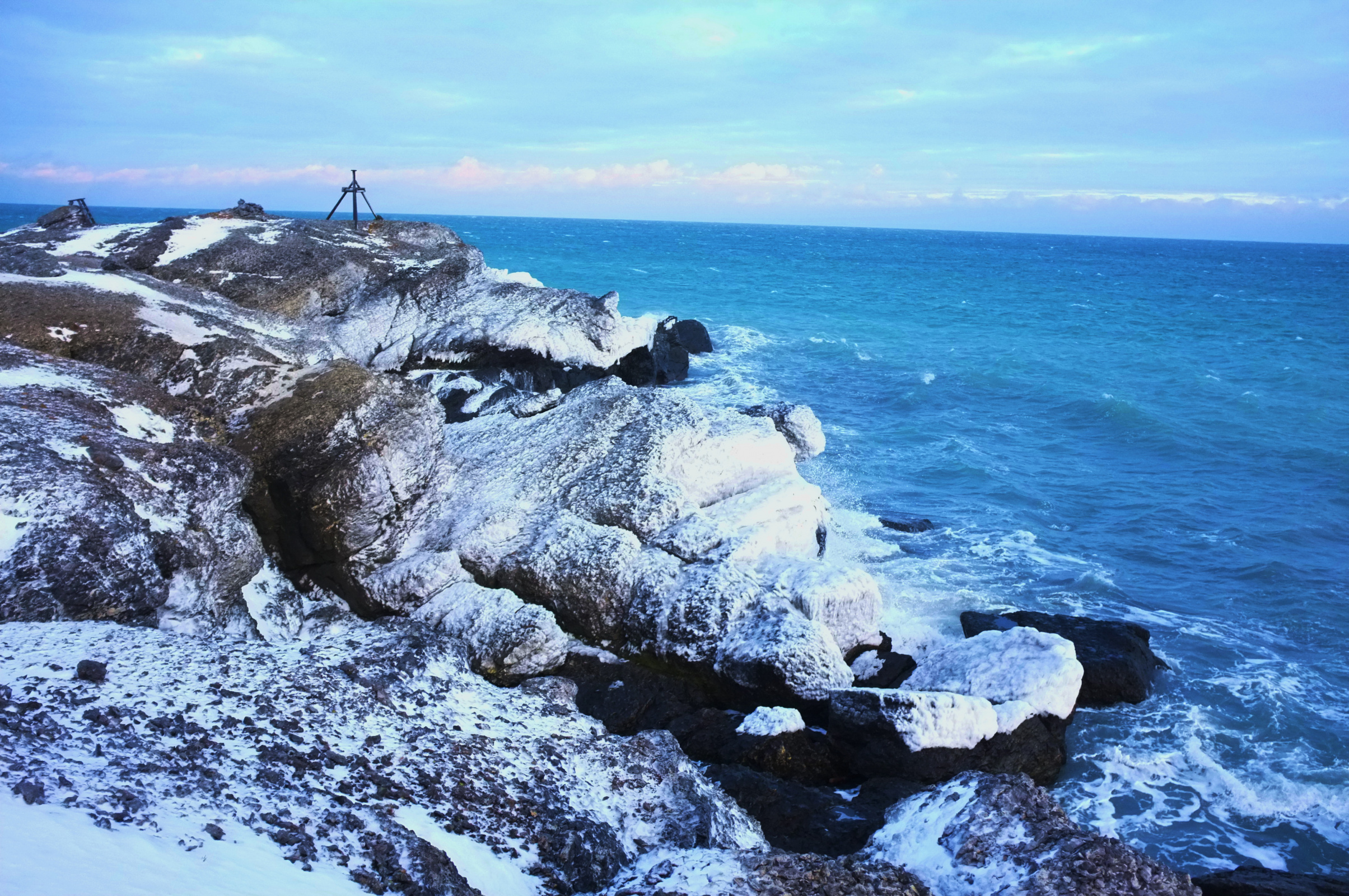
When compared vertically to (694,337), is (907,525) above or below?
below

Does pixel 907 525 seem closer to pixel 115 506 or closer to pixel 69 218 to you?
pixel 115 506

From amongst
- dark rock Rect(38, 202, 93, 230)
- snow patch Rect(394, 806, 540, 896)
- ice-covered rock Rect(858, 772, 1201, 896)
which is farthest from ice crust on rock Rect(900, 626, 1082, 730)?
dark rock Rect(38, 202, 93, 230)

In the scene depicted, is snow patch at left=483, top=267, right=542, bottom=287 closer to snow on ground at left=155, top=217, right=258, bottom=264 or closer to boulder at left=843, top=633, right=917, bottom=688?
snow on ground at left=155, top=217, right=258, bottom=264

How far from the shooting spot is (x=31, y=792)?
261 inches

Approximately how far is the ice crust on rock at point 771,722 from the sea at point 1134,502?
4.17 metres

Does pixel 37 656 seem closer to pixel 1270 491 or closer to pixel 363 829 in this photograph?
pixel 363 829

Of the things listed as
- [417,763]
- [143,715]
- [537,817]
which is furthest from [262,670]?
[537,817]

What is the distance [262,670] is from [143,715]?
5.25 feet

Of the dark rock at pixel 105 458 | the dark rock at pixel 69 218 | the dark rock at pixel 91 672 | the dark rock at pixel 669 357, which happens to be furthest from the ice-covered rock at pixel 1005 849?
the dark rock at pixel 69 218

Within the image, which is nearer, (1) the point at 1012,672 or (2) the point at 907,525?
(1) the point at 1012,672

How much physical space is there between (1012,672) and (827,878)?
23.5ft

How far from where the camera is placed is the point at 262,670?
32.8 ft

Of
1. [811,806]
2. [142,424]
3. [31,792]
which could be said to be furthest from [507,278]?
[31,792]

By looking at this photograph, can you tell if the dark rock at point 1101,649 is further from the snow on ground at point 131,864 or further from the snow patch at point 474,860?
the snow on ground at point 131,864
